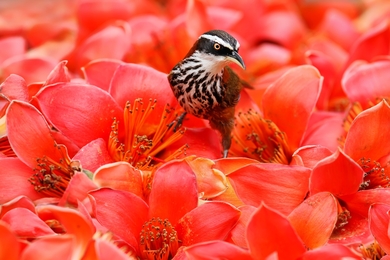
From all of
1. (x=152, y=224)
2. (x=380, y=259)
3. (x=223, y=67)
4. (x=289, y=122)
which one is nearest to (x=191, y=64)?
(x=223, y=67)

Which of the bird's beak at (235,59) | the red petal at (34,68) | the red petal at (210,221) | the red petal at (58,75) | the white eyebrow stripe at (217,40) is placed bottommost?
the red petal at (210,221)

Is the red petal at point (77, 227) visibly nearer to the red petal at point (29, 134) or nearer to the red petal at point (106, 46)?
the red petal at point (29, 134)

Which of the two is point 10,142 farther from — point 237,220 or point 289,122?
point 289,122

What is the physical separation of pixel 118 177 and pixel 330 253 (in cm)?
29

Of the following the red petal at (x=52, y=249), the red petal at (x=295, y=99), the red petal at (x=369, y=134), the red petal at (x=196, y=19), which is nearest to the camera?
the red petal at (x=52, y=249)

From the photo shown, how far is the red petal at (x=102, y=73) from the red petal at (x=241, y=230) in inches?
13.5

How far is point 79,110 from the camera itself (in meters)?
0.87

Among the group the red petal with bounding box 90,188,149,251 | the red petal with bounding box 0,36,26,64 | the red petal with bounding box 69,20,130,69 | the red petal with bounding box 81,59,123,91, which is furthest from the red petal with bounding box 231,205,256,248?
the red petal with bounding box 0,36,26,64

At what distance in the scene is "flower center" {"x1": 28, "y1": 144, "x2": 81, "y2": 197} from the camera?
82 cm

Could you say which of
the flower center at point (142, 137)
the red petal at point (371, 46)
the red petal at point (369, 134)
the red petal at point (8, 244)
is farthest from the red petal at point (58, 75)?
the red petal at point (371, 46)

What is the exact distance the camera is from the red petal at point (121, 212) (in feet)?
2.45

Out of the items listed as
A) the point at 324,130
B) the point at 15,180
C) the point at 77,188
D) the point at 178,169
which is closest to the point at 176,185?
the point at 178,169

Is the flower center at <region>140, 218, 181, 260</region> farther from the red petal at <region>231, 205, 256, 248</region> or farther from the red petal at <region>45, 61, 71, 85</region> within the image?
the red petal at <region>45, 61, 71, 85</region>

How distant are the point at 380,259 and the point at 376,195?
9cm
